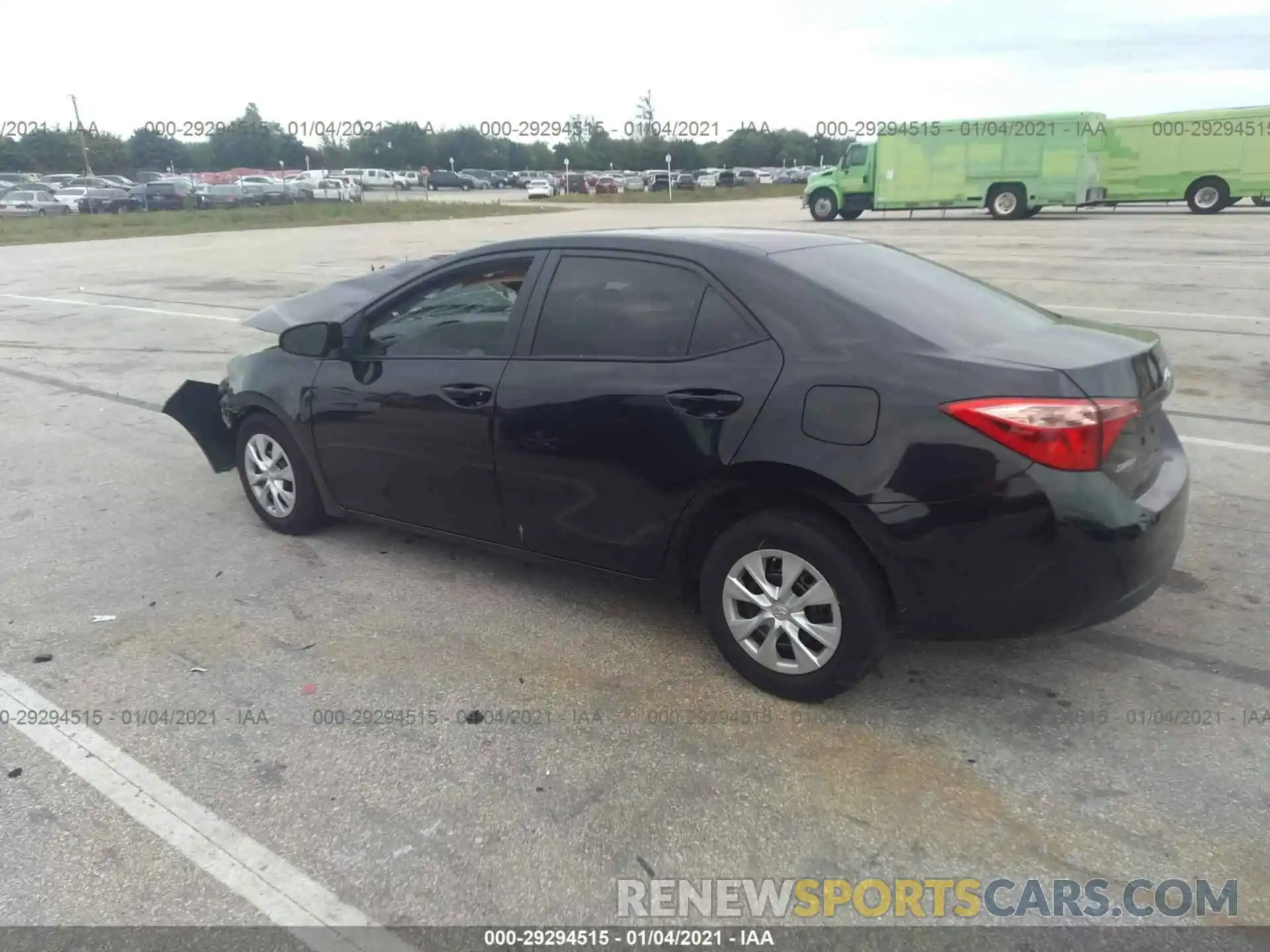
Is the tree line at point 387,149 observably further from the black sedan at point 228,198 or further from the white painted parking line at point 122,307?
the white painted parking line at point 122,307

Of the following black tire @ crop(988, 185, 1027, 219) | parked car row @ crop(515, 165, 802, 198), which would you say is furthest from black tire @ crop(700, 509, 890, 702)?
parked car row @ crop(515, 165, 802, 198)

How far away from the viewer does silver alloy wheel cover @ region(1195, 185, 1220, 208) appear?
88.9 feet

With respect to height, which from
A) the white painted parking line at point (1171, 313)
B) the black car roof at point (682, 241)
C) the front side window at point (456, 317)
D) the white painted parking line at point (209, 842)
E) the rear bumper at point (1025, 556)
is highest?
the black car roof at point (682, 241)

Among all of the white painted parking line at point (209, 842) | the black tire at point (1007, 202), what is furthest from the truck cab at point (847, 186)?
Answer: the white painted parking line at point (209, 842)

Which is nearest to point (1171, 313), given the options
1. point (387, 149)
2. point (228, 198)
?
point (228, 198)

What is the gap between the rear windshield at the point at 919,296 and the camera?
3.37 meters

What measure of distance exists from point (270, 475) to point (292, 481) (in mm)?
206

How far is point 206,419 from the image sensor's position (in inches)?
222

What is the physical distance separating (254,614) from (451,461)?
1.11 meters

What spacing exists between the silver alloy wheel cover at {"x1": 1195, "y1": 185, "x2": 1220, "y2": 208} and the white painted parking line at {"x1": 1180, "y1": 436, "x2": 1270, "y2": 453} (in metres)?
25.3

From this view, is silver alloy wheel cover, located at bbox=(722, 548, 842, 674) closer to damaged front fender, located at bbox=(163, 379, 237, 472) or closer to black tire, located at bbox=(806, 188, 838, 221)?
damaged front fender, located at bbox=(163, 379, 237, 472)

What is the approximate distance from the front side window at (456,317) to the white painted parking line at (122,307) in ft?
26.3

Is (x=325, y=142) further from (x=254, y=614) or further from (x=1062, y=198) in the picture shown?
(x=254, y=614)

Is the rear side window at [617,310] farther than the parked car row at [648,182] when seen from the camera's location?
No
